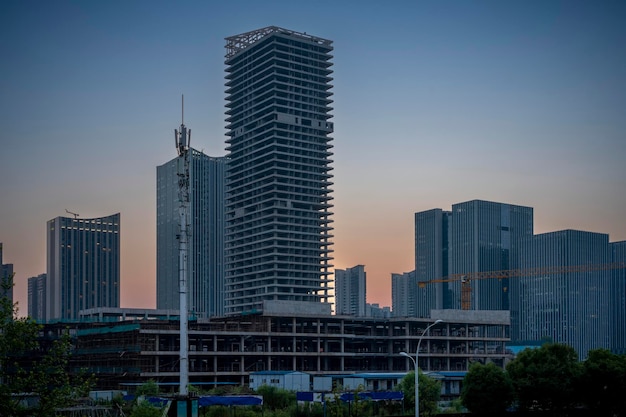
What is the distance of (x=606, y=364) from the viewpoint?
91.6m

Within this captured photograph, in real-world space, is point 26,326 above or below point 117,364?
above

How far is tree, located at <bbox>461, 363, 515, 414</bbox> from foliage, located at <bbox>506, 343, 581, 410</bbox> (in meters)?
2.31

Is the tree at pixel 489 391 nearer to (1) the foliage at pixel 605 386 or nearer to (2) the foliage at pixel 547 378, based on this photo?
(2) the foliage at pixel 547 378

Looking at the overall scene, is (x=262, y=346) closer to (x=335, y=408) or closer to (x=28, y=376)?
(x=335, y=408)

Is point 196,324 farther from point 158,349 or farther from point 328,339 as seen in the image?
point 328,339

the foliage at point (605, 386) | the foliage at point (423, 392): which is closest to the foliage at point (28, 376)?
the foliage at point (423, 392)

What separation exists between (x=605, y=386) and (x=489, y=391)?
44.6ft

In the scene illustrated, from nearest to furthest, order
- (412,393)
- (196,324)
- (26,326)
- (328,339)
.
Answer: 1. (26,326)
2. (412,393)
3. (196,324)
4. (328,339)

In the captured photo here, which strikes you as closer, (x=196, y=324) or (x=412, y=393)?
(x=412, y=393)

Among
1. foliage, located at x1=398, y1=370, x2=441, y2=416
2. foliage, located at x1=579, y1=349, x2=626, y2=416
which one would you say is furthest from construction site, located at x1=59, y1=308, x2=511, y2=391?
foliage, located at x1=579, y1=349, x2=626, y2=416

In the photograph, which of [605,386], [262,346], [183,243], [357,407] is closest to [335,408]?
[357,407]

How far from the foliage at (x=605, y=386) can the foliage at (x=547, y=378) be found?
3.97 ft

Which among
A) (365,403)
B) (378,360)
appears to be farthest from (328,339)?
(365,403)

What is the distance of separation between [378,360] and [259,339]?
118 ft
